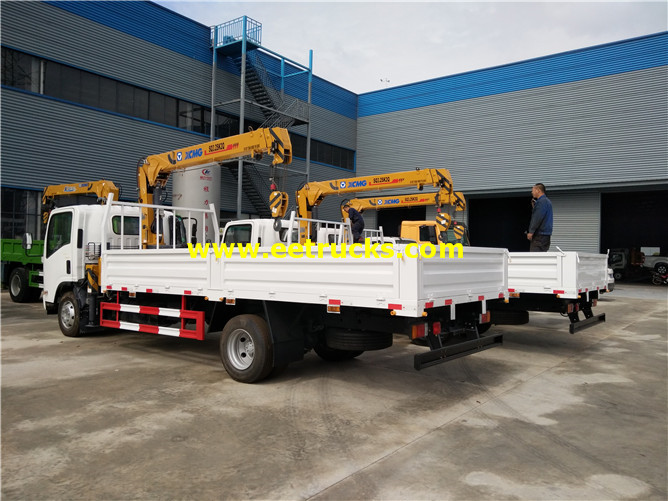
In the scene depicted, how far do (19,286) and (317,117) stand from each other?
1871 cm

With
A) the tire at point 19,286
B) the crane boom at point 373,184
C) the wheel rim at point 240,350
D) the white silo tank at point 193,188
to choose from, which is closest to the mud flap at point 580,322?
the wheel rim at point 240,350

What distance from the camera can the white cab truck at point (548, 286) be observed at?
307 inches

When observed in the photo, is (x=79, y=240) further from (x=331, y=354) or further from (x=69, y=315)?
(x=331, y=354)

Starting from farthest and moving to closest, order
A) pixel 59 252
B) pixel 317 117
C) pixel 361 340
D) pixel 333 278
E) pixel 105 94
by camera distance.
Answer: pixel 317 117, pixel 105 94, pixel 59 252, pixel 361 340, pixel 333 278

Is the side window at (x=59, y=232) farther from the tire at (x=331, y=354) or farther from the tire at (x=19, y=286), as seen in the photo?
the tire at (x=19, y=286)

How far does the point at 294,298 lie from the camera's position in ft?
17.7

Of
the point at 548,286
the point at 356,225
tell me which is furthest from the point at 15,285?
the point at 548,286

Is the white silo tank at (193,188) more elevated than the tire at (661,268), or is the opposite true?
the white silo tank at (193,188)

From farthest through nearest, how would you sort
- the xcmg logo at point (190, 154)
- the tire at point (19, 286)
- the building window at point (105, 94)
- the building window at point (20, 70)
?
the building window at point (105, 94) < the building window at point (20, 70) < the tire at point (19, 286) < the xcmg logo at point (190, 154)

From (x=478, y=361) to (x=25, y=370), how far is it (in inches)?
254

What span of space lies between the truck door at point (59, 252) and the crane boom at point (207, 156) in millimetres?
1255

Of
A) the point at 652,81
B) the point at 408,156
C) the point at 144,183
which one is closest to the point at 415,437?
the point at 144,183

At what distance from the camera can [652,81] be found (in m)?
22.1

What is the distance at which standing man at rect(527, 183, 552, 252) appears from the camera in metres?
8.60
